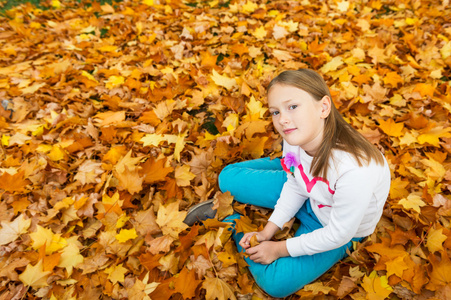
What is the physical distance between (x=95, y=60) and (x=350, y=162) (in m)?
2.63

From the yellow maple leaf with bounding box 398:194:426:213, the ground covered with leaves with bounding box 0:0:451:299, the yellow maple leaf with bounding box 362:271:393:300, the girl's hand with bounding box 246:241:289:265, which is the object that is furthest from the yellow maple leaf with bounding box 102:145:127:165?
the yellow maple leaf with bounding box 398:194:426:213

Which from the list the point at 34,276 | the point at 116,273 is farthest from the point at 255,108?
the point at 34,276

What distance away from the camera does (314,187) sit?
4.57 feet

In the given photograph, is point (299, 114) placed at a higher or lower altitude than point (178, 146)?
higher

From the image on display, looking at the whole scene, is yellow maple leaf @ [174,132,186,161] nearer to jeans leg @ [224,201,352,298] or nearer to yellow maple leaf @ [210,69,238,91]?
yellow maple leaf @ [210,69,238,91]

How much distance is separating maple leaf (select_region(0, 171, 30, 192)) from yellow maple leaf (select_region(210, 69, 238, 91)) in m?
1.53

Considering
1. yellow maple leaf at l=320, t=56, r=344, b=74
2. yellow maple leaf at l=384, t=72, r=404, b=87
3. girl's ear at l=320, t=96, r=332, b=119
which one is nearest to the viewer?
girl's ear at l=320, t=96, r=332, b=119

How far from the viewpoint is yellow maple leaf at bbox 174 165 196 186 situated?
1843 millimetres

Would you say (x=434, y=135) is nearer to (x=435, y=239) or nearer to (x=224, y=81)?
(x=435, y=239)

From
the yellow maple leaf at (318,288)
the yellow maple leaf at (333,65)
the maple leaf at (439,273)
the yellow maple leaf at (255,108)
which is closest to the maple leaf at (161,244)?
the yellow maple leaf at (318,288)

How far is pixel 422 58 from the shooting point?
257 centimetres

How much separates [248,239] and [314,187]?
0.45 m

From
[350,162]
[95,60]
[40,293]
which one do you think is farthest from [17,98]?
[350,162]

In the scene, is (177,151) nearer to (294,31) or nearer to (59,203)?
(59,203)
